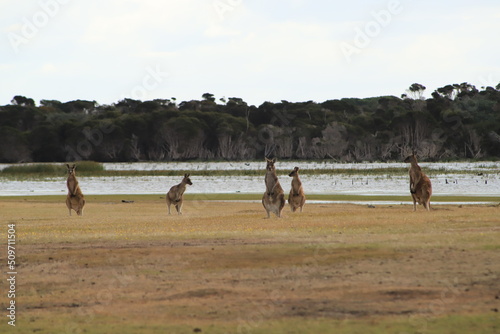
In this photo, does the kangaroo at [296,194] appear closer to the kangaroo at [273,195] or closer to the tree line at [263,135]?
the kangaroo at [273,195]

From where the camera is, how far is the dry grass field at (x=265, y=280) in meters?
8.11

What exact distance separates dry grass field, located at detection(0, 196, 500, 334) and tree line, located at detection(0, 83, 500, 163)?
76918 millimetres

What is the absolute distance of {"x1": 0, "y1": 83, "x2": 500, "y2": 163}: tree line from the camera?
94812 millimetres

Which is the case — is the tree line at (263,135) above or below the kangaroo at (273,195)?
above

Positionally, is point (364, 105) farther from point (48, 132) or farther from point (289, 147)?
point (48, 132)

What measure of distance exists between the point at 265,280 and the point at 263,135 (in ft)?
315

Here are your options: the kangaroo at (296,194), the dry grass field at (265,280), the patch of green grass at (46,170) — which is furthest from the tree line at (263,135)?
the dry grass field at (265,280)

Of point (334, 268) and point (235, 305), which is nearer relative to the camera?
point (235, 305)

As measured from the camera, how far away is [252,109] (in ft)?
382

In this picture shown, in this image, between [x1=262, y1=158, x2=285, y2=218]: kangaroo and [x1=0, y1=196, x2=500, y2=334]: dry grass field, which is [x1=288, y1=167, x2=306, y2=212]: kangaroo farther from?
[x1=0, y1=196, x2=500, y2=334]: dry grass field

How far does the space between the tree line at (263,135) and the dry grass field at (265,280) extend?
252ft

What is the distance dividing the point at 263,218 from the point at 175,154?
83.8 m

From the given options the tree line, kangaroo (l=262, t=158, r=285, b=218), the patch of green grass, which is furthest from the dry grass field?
the tree line

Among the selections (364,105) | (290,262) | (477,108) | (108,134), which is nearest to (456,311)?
(290,262)
